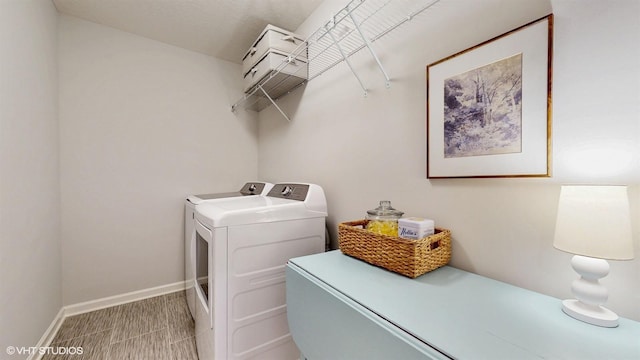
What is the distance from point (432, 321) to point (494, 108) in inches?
32.6

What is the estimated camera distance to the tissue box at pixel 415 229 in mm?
1029

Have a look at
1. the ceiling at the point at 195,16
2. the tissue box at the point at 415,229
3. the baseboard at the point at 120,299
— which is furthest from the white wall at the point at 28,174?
the tissue box at the point at 415,229

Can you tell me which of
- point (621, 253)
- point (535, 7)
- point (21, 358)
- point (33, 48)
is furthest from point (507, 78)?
point (21, 358)

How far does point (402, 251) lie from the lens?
99 cm

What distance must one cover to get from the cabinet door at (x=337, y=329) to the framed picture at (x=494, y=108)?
2.38 ft

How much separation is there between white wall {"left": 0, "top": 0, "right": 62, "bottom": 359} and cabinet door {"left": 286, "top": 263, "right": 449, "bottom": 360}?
147 cm

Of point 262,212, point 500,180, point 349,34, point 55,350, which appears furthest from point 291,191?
point 55,350

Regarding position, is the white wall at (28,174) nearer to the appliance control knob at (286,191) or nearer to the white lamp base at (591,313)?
the appliance control knob at (286,191)

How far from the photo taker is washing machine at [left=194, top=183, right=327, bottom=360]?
129 cm

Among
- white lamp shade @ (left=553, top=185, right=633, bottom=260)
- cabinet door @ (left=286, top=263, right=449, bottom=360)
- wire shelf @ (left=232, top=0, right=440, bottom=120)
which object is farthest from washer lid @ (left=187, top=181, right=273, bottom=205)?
white lamp shade @ (left=553, top=185, right=633, bottom=260)

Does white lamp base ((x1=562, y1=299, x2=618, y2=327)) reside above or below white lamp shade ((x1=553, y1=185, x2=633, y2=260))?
below

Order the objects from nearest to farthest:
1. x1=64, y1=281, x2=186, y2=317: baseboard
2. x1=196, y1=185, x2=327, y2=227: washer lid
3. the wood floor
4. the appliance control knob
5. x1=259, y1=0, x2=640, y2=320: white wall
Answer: x1=259, y1=0, x2=640, y2=320: white wall
x1=196, y1=185, x2=327, y2=227: washer lid
the wood floor
the appliance control knob
x1=64, y1=281, x2=186, y2=317: baseboard

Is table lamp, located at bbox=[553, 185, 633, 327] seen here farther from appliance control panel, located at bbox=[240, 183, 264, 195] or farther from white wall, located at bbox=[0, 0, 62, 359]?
white wall, located at bbox=[0, 0, 62, 359]

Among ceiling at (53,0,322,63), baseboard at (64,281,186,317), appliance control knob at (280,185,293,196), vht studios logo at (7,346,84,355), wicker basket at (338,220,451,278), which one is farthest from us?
baseboard at (64,281,186,317)
